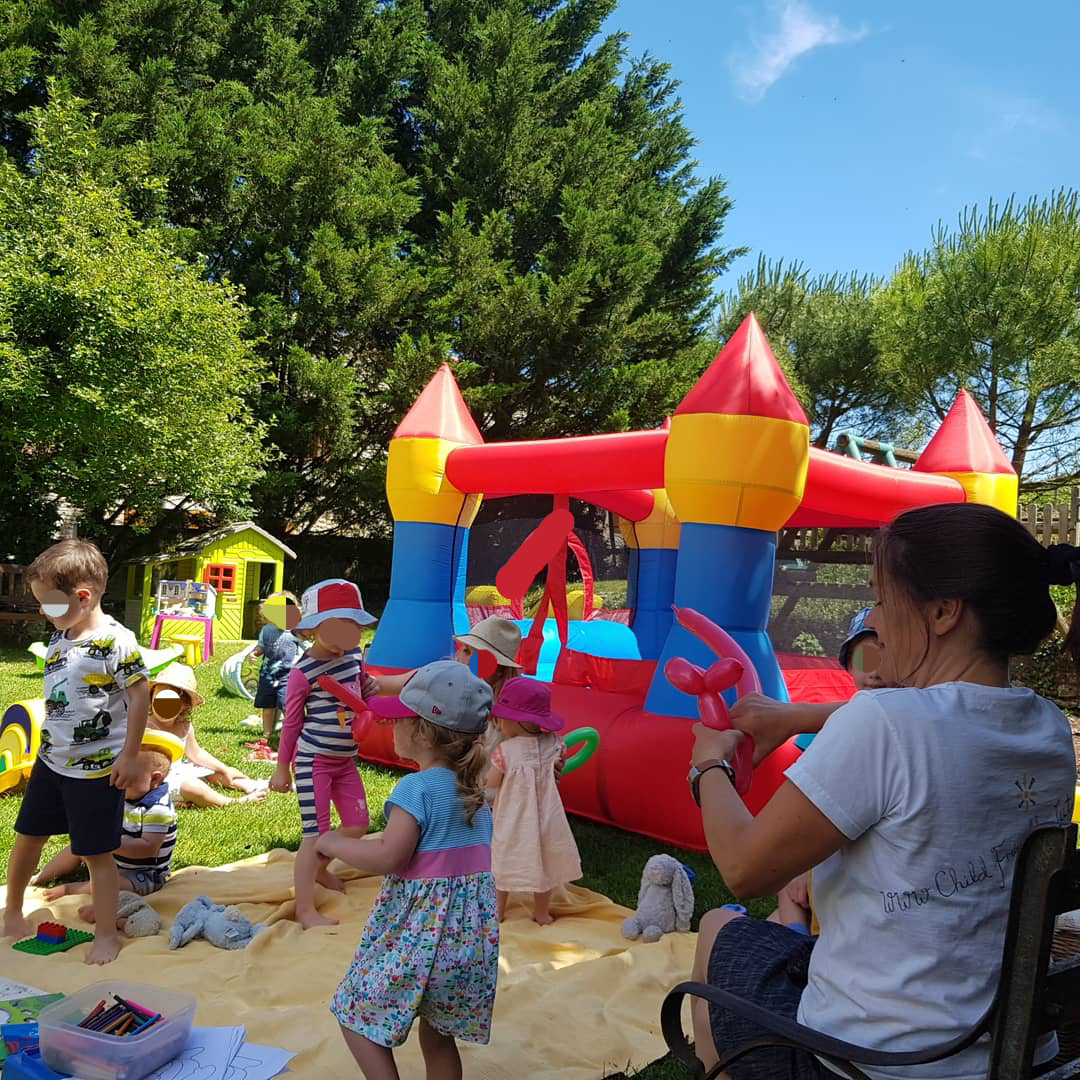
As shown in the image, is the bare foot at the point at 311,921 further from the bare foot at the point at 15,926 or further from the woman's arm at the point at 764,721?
the woman's arm at the point at 764,721

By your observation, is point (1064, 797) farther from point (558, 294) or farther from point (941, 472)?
point (558, 294)

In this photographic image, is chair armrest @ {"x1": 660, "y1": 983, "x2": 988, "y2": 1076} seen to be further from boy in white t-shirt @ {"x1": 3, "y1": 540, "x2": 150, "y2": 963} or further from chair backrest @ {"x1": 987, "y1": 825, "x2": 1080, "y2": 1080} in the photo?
boy in white t-shirt @ {"x1": 3, "y1": 540, "x2": 150, "y2": 963}

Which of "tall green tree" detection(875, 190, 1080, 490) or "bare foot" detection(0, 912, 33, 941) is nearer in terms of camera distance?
"bare foot" detection(0, 912, 33, 941)

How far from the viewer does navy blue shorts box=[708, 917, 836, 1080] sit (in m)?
1.45

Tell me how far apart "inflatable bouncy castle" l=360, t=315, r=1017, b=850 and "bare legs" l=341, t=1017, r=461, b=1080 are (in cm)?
116

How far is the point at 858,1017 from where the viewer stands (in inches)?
52.1

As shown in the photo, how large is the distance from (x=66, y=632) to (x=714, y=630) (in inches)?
96.1

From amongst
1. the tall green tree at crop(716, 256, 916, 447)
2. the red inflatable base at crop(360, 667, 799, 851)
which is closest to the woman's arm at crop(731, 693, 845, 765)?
the red inflatable base at crop(360, 667, 799, 851)

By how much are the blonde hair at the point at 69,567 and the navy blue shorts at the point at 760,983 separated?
2.35 meters

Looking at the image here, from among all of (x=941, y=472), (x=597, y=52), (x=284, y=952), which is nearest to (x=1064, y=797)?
(x=284, y=952)

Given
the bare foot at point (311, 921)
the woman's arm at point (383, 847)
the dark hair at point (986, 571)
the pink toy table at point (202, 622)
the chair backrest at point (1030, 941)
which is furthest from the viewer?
the pink toy table at point (202, 622)

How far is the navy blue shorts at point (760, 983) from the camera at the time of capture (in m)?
1.45

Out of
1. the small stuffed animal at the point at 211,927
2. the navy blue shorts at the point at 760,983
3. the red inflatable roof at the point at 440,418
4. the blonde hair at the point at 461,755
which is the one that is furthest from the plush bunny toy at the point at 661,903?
the red inflatable roof at the point at 440,418

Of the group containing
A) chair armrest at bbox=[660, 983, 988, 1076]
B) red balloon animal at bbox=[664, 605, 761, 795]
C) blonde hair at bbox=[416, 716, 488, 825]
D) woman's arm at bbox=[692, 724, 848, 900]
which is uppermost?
red balloon animal at bbox=[664, 605, 761, 795]
